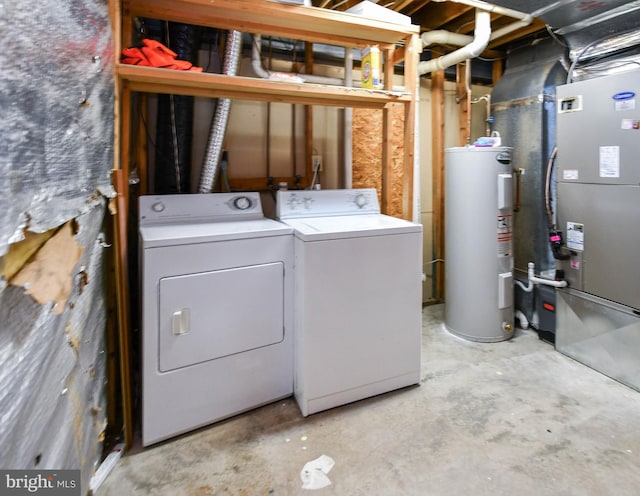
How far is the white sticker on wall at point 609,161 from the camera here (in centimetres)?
204

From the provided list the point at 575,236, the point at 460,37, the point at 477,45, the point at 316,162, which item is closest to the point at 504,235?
the point at 575,236

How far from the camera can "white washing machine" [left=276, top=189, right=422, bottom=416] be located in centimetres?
181

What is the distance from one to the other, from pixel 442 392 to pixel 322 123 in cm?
205

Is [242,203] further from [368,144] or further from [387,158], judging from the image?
[368,144]

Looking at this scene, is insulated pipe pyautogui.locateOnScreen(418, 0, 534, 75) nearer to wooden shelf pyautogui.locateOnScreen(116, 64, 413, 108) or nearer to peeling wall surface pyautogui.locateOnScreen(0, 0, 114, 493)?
wooden shelf pyautogui.locateOnScreen(116, 64, 413, 108)

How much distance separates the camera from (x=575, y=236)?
232 centimetres

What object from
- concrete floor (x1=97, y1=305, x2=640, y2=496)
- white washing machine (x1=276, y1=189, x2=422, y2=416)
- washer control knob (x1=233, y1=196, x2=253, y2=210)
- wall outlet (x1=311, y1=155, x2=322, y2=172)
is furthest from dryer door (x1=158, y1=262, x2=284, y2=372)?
wall outlet (x1=311, y1=155, x2=322, y2=172)

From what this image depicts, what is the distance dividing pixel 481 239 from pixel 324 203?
3.91 ft

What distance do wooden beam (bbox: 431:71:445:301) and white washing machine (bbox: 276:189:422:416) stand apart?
1467 mm

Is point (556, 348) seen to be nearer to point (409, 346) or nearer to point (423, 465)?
point (409, 346)

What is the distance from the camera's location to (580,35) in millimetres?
2430

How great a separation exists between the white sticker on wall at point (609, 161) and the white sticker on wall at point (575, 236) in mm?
340

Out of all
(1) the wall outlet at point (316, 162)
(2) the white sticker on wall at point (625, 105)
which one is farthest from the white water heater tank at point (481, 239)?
(1) the wall outlet at point (316, 162)

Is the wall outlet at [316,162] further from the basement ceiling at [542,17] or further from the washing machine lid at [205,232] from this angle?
the basement ceiling at [542,17]
